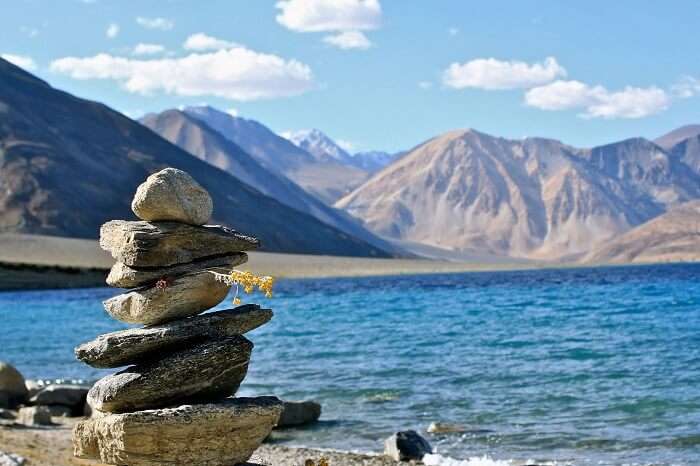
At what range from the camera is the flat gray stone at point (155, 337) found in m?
12.5

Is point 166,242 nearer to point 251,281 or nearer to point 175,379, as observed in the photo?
point 251,281

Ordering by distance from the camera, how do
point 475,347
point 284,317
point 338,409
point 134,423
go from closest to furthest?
point 134,423 < point 338,409 < point 475,347 < point 284,317

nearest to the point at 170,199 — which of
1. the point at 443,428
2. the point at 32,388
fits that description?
the point at 443,428

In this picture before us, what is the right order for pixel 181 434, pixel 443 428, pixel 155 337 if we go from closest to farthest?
pixel 181 434 → pixel 155 337 → pixel 443 428

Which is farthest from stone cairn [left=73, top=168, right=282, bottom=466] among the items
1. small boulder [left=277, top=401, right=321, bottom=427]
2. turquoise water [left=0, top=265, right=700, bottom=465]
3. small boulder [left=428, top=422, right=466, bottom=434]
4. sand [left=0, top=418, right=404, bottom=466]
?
small boulder [left=277, top=401, right=321, bottom=427]

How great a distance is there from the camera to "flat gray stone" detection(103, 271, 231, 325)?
41.5 ft

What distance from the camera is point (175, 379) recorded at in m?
12.4

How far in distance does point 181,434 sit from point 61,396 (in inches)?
535

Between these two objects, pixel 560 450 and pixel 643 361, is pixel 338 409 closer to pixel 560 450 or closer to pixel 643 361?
pixel 560 450

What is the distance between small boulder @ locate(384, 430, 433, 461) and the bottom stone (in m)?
5.93

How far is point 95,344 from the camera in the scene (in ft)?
41.4

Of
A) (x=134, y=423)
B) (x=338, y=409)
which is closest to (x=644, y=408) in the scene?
(x=338, y=409)

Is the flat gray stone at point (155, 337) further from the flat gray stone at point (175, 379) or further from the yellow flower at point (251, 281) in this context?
the yellow flower at point (251, 281)

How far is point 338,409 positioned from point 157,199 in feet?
42.7
